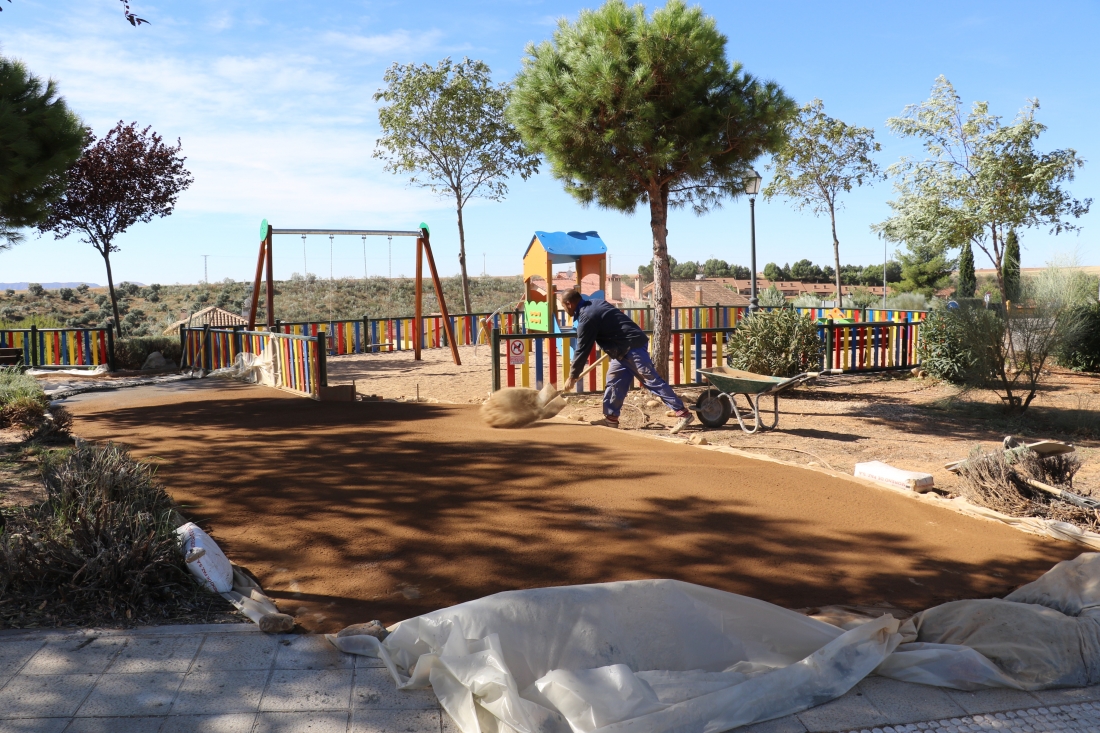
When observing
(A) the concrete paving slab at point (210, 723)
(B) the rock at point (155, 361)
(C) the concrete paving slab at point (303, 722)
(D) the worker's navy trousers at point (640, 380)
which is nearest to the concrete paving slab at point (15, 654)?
(A) the concrete paving slab at point (210, 723)

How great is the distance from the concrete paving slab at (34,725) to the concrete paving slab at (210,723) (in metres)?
0.34

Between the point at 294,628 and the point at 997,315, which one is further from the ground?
the point at 997,315

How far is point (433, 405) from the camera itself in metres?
9.95

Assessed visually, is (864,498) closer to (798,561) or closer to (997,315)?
(798,561)

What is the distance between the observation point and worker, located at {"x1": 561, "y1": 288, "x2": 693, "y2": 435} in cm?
894

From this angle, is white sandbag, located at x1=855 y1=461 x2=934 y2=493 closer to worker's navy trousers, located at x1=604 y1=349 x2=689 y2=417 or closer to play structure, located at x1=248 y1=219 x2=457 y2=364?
worker's navy trousers, located at x1=604 y1=349 x2=689 y2=417

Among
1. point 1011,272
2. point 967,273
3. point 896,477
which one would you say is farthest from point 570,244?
point 967,273

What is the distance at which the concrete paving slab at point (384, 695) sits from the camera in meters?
2.88

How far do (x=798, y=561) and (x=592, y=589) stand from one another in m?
1.63

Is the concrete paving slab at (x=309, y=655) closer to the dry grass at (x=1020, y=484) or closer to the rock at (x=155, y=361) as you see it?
the dry grass at (x=1020, y=484)

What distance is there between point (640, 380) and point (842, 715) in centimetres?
621

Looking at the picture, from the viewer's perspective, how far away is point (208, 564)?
3.87m

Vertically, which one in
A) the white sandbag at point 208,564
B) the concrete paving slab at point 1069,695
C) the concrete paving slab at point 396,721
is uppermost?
the white sandbag at point 208,564

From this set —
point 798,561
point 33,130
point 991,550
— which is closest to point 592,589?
point 798,561
